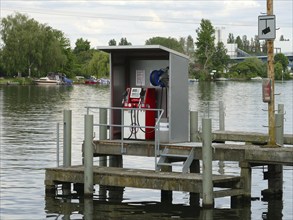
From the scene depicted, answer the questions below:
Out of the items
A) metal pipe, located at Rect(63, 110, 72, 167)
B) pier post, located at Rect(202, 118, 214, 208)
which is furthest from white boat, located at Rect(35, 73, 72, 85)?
pier post, located at Rect(202, 118, 214, 208)

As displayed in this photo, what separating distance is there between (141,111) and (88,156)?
11.1ft

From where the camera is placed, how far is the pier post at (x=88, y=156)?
969 inches

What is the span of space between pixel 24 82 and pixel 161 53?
A: 5431 inches

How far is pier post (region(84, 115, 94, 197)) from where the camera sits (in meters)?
24.6

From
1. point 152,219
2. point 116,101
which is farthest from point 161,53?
point 152,219

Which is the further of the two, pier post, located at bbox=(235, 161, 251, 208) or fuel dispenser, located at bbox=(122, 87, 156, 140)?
fuel dispenser, located at bbox=(122, 87, 156, 140)

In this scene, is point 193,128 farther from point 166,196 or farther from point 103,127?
point 166,196

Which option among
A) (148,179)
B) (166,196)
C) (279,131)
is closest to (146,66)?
(166,196)

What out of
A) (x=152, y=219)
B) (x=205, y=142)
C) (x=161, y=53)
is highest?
(x=161, y=53)

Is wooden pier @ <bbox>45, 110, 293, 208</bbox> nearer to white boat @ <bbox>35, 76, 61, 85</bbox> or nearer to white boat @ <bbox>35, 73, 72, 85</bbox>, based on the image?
white boat @ <bbox>35, 76, 61, 85</bbox>

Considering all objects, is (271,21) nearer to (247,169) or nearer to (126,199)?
(247,169)

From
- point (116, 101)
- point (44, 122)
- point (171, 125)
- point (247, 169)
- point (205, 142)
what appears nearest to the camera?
point (205, 142)

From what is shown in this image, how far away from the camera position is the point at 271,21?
25844 millimetres

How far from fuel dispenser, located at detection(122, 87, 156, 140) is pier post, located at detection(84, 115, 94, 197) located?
285 centimetres
